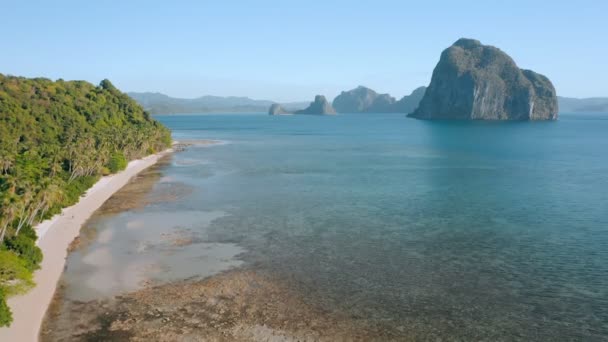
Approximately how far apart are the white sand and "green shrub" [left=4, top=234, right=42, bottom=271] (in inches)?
35.3

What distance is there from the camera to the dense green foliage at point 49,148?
4394cm

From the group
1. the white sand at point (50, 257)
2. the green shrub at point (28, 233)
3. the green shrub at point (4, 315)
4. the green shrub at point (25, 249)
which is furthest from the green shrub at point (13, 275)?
the green shrub at point (28, 233)

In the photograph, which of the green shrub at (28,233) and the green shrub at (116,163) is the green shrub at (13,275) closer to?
the green shrub at (28,233)

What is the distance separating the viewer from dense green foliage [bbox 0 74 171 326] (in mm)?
43938

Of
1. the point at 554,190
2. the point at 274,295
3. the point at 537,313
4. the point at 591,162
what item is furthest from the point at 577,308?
the point at 591,162

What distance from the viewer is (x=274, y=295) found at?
135 feet

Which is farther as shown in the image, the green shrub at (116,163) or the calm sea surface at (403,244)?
the green shrub at (116,163)

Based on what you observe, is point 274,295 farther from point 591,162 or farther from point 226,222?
point 591,162

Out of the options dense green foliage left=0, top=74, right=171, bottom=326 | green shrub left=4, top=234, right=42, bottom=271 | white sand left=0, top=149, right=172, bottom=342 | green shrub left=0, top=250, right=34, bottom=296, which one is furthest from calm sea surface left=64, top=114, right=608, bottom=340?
dense green foliage left=0, top=74, right=171, bottom=326

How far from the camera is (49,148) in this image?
279ft

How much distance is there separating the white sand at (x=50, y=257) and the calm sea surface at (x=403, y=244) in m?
1.76

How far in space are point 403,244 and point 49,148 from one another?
64.5 metres

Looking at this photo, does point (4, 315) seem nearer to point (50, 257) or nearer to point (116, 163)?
point (50, 257)

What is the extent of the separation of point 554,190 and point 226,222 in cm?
5749
